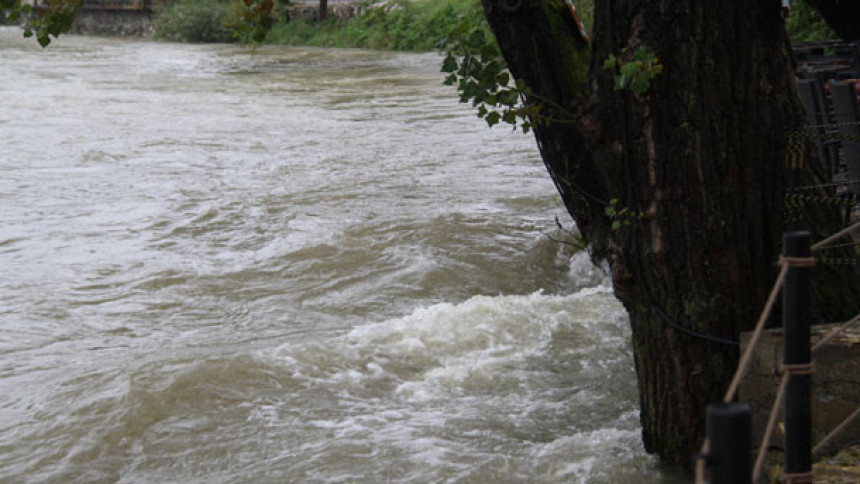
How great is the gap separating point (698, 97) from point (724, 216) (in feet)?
1.53

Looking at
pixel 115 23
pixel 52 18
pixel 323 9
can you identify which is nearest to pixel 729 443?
pixel 52 18

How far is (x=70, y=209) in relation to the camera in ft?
40.8

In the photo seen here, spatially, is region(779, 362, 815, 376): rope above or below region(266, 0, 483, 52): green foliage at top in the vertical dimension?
above

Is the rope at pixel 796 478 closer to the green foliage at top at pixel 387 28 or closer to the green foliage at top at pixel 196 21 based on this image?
the green foliage at top at pixel 387 28

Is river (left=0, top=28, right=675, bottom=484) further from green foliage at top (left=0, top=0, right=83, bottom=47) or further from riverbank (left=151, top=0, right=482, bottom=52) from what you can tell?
riverbank (left=151, top=0, right=482, bottom=52)

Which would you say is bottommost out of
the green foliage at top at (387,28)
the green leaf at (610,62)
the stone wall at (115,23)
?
the stone wall at (115,23)

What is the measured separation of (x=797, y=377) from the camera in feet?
9.41

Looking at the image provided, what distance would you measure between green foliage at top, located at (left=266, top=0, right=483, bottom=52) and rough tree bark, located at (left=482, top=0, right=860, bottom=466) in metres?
30.9

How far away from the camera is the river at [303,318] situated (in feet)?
18.9

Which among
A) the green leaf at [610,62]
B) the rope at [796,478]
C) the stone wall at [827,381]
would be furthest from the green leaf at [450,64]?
the rope at [796,478]

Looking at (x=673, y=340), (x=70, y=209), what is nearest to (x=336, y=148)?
(x=70, y=209)

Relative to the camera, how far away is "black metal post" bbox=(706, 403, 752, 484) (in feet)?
6.59

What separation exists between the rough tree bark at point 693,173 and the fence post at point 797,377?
1572 millimetres

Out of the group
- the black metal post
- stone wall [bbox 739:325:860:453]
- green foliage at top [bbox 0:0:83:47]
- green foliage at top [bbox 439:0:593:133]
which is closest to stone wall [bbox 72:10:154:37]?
green foliage at top [bbox 0:0:83:47]
